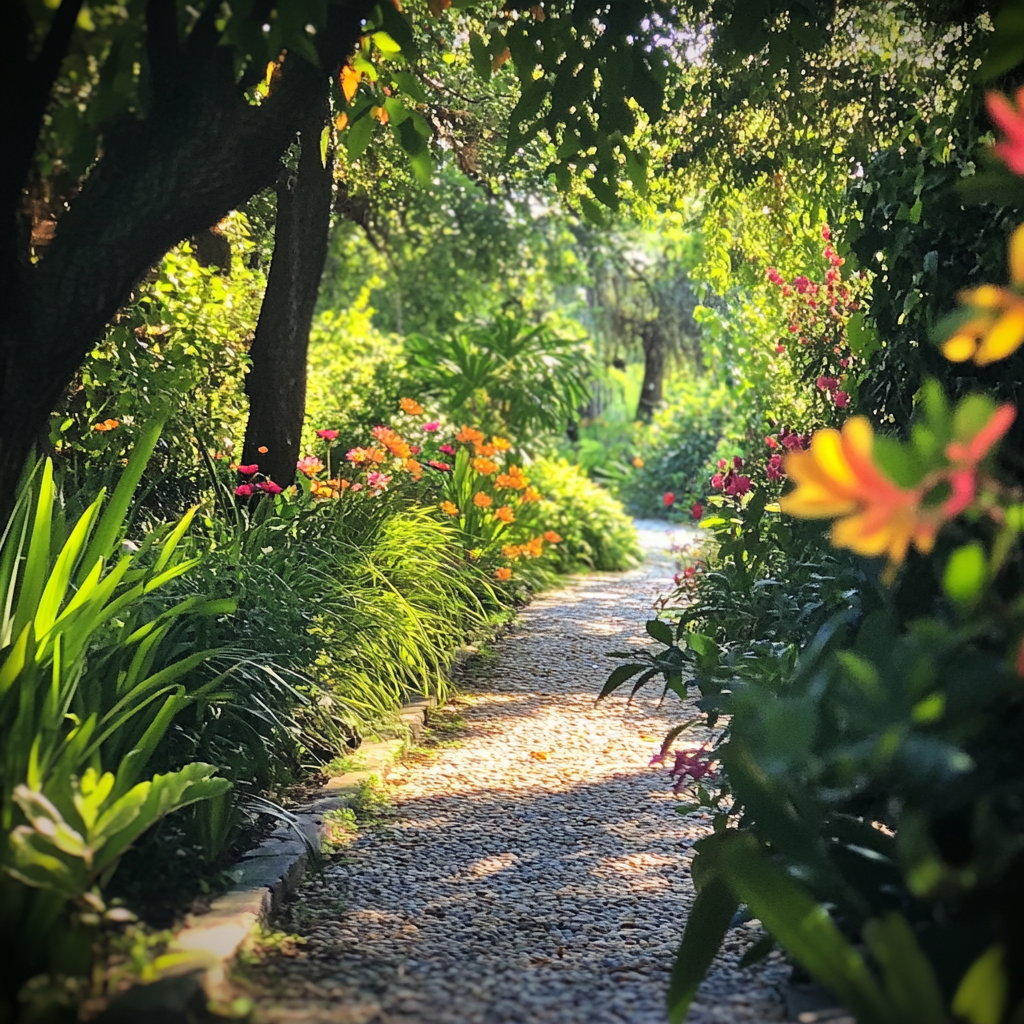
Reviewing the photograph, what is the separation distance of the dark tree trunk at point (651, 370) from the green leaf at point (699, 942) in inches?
676

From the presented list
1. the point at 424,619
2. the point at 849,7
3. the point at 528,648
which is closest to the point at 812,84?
the point at 849,7

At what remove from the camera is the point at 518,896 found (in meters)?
2.92

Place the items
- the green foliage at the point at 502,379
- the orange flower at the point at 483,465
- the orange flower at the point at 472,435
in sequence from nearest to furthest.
A: 1. the orange flower at the point at 483,465
2. the orange flower at the point at 472,435
3. the green foliage at the point at 502,379

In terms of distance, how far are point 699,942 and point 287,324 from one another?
3.80 meters

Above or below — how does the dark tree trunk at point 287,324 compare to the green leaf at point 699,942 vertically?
above

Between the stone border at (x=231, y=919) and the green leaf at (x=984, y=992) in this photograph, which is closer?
the green leaf at (x=984, y=992)

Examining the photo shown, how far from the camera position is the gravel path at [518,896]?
2.07 meters

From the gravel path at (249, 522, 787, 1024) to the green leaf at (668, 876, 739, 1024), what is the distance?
0.30 ft

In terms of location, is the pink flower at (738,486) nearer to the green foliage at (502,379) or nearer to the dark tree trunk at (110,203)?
the dark tree trunk at (110,203)

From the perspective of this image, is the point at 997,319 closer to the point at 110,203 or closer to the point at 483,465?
the point at 110,203

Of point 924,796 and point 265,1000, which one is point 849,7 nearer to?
point 924,796

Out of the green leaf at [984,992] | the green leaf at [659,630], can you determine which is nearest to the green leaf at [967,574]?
the green leaf at [984,992]

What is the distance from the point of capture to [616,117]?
2871mm

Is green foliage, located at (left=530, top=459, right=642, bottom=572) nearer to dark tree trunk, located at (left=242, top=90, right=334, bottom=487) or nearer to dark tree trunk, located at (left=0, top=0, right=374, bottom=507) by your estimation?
dark tree trunk, located at (left=242, top=90, right=334, bottom=487)
